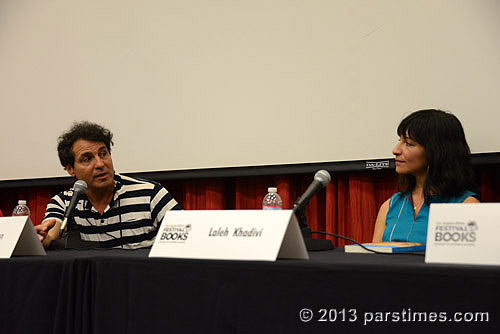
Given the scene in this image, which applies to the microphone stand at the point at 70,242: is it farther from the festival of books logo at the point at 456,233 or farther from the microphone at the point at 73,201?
the festival of books logo at the point at 456,233

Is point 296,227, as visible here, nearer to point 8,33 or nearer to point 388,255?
point 388,255

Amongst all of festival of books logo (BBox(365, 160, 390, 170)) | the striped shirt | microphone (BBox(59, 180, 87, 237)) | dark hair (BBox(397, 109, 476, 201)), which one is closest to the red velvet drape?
festival of books logo (BBox(365, 160, 390, 170))

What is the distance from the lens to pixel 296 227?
3.24 ft

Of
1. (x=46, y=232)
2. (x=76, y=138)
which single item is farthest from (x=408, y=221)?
(x=76, y=138)

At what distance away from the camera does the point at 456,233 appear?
88 cm

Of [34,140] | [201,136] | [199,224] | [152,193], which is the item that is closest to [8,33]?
[34,140]

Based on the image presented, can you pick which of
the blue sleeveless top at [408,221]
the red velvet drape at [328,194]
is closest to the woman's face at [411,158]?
the blue sleeveless top at [408,221]

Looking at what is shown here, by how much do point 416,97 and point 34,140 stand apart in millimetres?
2129

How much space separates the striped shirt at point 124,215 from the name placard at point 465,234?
143cm

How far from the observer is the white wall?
7.22 ft

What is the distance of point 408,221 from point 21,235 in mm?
1230

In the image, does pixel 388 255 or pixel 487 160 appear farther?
pixel 487 160

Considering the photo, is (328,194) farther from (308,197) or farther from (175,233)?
(175,233)

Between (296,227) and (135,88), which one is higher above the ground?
(135,88)
